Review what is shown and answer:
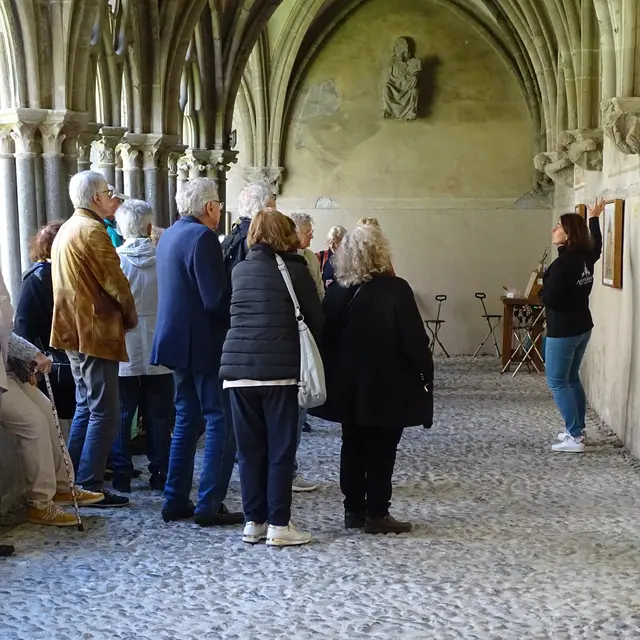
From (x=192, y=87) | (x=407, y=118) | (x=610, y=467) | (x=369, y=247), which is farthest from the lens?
(x=407, y=118)

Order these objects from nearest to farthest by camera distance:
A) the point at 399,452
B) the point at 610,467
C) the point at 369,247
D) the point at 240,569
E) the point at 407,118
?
the point at 240,569 < the point at 369,247 < the point at 610,467 < the point at 399,452 < the point at 407,118

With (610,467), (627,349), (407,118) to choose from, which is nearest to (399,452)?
(610,467)

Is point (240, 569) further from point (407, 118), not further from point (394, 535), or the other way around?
point (407, 118)

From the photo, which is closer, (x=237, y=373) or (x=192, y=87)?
(x=237, y=373)

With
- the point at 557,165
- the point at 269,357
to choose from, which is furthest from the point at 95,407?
the point at 557,165

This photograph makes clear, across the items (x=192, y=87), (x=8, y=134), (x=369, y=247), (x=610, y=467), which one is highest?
(x=192, y=87)

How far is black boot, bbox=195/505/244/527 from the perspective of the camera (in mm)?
4750

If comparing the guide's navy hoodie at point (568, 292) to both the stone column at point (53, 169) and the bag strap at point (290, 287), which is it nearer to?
the bag strap at point (290, 287)

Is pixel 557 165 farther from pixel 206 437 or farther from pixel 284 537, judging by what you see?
pixel 284 537

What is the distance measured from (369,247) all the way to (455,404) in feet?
16.5

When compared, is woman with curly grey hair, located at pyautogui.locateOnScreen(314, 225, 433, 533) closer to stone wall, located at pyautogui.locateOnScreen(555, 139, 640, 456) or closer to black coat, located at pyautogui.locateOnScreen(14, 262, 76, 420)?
black coat, located at pyautogui.locateOnScreen(14, 262, 76, 420)

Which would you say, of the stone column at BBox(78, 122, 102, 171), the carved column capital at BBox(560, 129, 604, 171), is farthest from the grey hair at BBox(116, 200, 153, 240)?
the carved column capital at BBox(560, 129, 604, 171)

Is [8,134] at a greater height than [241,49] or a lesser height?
lesser

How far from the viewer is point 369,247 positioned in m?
4.44
